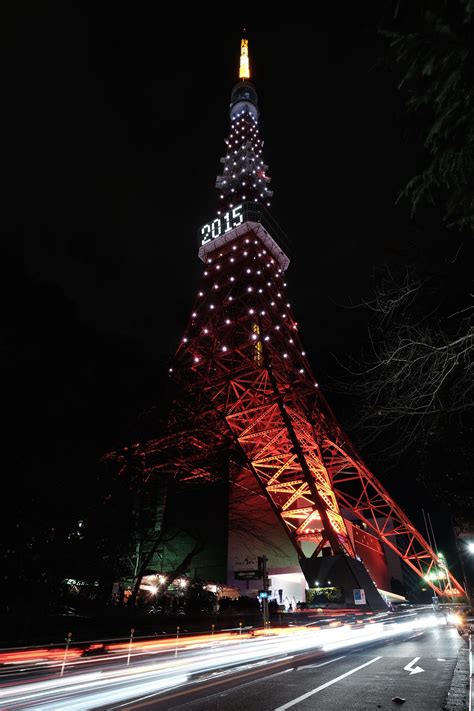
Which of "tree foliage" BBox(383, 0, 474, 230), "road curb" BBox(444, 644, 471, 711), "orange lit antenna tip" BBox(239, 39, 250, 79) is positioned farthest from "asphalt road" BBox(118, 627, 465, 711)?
"orange lit antenna tip" BBox(239, 39, 250, 79)

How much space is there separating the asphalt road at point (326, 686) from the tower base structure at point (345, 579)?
1150 cm

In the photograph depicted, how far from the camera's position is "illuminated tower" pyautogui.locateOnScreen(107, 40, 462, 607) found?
74.9 ft

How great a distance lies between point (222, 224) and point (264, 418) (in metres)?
26.0

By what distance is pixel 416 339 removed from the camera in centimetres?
617

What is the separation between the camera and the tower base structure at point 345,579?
65.9ft

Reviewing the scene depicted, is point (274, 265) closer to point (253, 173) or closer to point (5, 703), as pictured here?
point (253, 173)

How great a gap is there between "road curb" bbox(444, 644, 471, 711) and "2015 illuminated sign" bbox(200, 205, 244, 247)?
41.8 metres

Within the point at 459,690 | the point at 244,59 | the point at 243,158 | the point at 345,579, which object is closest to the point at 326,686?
the point at 459,690

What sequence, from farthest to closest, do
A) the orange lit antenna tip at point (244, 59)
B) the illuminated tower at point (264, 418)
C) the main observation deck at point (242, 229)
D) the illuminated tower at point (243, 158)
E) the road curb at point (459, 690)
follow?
1. the orange lit antenna tip at point (244, 59)
2. the illuminated tower at point (243, 158)
3. the main observation deck at point (242, 229)
4. the illuminated tower at point (264, 418)
5. the road curb at point (459, 690)

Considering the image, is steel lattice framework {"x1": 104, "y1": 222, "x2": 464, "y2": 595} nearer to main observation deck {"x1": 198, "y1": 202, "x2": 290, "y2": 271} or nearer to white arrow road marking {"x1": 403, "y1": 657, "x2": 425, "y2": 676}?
main observation deck {"x1": 198, "y1": 202, "x2": 290, "y2": 271}

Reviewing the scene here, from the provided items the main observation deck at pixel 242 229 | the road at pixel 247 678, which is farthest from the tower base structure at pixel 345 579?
the main observation deck at pixel 242 229

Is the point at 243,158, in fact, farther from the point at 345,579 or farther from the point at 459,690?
the point at 459,690

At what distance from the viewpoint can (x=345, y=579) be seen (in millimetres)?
20172

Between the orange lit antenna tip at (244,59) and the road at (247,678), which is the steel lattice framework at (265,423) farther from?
the orange lit antenna tip at (244,59)
